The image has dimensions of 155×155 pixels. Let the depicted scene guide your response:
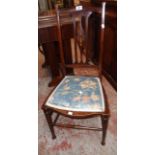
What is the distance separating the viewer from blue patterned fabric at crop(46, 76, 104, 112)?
3.23 ft

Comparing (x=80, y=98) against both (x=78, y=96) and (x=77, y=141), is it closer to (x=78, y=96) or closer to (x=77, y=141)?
(x=78, y=96)

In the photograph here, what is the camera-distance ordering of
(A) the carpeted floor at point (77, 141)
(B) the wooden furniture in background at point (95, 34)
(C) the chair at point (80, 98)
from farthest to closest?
1. (B) the wooden furniture in background at point (95, 34)
2. (A) the carpeted floor at point (77, 141)
3. (C) the chair at point (80, 98)

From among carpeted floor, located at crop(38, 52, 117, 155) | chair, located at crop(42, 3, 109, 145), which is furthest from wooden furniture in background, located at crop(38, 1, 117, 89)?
carpeted floor, located at crop(38, 52, 117, 155)

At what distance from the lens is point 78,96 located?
3.43ft

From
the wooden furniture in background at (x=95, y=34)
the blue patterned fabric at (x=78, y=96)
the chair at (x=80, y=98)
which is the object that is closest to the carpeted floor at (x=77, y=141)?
the chair at (x=80, y=98)

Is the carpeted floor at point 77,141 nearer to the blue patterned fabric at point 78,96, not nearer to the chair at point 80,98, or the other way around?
the chair at point 80,98

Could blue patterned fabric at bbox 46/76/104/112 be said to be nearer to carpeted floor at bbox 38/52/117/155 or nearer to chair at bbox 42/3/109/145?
chair at bbox 42/3/109/145

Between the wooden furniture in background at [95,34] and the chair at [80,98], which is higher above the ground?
the wooden furniture in background at [95,34]

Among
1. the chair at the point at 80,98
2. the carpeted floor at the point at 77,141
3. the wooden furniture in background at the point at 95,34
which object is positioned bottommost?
the carpeted floor at the point at 77,141

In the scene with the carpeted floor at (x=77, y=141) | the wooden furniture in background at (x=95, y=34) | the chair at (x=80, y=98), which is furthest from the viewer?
the wooden furniture in background at (x=95, y=34)

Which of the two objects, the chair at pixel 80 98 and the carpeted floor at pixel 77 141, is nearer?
the chair at pixel 80 98

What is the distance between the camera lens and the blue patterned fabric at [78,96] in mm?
983
